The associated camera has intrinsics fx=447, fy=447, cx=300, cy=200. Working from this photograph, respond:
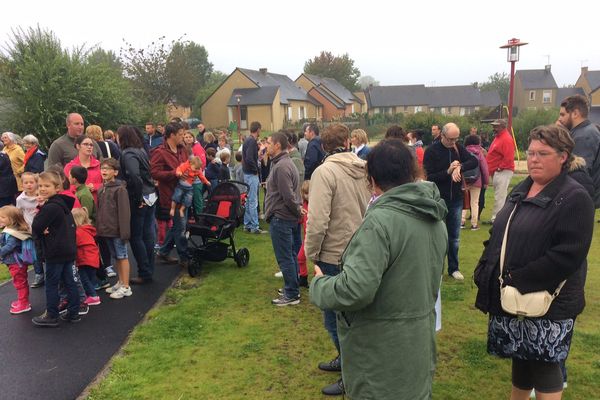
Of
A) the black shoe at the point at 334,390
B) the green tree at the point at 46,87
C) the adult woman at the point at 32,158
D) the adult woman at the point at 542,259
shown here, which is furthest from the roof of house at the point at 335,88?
the adult woman at the point at 542,259

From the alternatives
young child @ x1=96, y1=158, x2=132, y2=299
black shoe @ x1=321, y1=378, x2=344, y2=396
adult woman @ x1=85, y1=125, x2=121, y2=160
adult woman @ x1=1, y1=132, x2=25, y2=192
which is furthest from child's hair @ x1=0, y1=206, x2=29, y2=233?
adult woman @ x1=1, y1=132, x2=25, y2=192

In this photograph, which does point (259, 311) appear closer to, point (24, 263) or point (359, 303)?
point (24, 263)

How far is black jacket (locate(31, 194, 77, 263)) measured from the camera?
4586 mm

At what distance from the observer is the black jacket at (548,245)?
8.23 ft

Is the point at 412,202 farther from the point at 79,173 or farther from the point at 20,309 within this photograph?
the point at 20,309

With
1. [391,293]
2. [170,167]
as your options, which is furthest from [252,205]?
[391,293]

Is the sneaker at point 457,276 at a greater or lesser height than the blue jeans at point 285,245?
lesser

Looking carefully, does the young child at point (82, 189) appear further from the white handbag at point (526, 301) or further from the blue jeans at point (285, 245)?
the white handbag at point (526, 301)

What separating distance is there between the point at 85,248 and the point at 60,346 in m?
1.16

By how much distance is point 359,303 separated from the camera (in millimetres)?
2117

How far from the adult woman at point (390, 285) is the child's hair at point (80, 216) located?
397cm

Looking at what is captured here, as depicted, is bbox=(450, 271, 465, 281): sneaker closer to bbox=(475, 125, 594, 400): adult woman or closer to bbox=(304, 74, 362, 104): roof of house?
bbox=(475, 125, 594, 400): adult woman

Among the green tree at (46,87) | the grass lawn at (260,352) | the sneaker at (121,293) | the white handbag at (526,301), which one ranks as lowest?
the grass lawn at (260,352)

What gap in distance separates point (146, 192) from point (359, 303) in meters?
4.58
